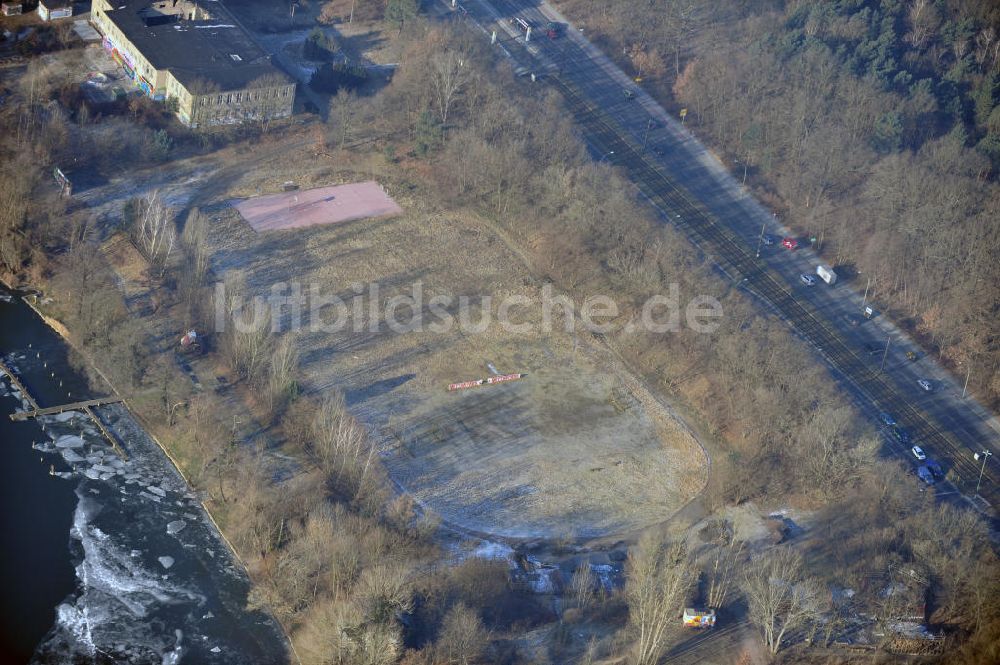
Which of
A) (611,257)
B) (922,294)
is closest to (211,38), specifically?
(611,257)

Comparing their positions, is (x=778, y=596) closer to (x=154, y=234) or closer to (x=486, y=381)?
(x=486, y=381)

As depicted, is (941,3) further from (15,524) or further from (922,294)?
(15,524)

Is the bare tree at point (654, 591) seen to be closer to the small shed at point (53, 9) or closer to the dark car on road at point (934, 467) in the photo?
the dark car on road at point (934, 467)

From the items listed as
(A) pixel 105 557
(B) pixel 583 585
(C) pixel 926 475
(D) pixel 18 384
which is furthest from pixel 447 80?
(A) pixel 105 557

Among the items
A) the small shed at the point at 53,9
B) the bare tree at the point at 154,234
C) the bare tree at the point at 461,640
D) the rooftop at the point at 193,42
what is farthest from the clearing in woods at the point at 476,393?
the small shed at the point at 53,9

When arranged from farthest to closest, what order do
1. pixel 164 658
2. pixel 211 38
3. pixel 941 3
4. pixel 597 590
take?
pixel 941 3 < pixel 211 38 < pixel 597 590 < pixel 164 658

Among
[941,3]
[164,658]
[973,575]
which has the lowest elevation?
[164,658]
